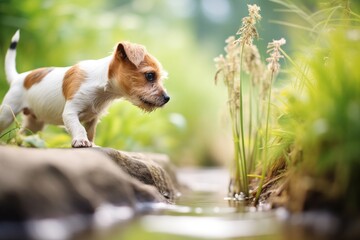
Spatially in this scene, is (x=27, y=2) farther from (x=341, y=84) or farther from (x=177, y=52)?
(x=341, y=84)

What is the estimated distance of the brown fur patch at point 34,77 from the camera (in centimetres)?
406

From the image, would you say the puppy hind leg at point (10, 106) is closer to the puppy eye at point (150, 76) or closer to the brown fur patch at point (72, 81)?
the brown fur patch at point (72, 81)

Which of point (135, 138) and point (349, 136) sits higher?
point (349, 136)

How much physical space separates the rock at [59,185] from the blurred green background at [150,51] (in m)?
1.51

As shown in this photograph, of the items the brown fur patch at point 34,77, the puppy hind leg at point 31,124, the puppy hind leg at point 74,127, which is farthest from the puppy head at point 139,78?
the puppy hind leg at point 31,124

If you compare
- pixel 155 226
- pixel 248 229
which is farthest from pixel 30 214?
pixel 248 229

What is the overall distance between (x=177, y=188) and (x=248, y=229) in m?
2.38

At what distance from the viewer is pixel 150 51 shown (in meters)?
9.89

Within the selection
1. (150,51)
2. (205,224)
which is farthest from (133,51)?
(150,51)

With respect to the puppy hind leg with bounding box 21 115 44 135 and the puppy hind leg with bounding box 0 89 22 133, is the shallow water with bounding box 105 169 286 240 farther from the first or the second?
the puppy hind leg with bounding box 21 115 44 135

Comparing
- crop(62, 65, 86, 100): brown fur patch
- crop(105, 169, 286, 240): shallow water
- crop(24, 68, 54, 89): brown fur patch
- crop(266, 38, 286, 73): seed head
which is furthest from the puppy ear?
crop(105, 169, 286, 240): shallow water

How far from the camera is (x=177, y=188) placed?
4.62 m

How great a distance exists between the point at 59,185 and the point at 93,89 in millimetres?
1369

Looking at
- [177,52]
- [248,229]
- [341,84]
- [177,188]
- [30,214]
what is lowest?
[177,188]
